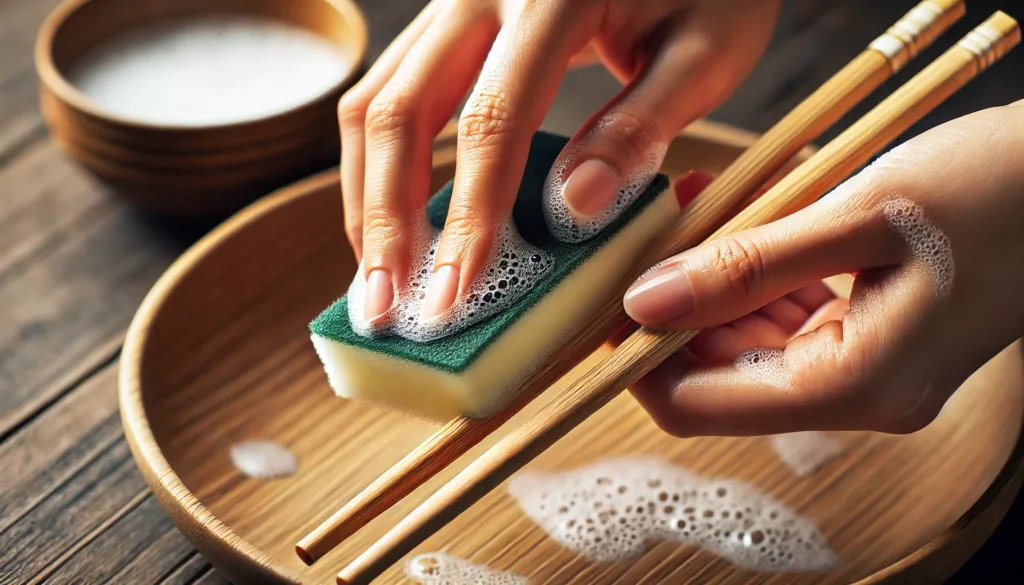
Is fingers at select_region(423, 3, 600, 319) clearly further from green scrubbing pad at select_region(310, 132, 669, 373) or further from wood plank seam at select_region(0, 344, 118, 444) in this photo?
wood plank seam at select_region(0, 344, 118, 444)

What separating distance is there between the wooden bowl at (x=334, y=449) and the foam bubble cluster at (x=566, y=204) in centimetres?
20

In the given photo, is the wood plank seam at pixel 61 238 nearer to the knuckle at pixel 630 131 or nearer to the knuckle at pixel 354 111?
the knuckle at pixel 354 111

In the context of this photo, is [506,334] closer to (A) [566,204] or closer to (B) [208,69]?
(A) [566,204]

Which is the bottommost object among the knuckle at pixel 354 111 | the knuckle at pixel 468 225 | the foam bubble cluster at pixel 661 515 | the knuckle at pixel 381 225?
the foam bubble cluster at pixel 661 515

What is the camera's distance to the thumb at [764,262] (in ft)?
2.14

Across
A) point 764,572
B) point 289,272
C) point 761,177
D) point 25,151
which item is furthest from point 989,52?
point 25,151

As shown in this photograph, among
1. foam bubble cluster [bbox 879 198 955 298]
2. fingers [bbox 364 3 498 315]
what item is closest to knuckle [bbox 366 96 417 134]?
fingers [bbox 364 3 498 315]

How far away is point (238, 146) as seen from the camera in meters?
0.98

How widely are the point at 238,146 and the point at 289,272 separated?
0.13m

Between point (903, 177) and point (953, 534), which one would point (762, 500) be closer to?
point (953, 534)

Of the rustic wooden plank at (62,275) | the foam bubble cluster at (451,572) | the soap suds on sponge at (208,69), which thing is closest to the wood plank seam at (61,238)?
the rustic wooden plank at (62,275)

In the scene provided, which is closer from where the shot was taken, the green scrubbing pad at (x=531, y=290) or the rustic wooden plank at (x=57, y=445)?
the green scrubbing pad at (x=531, y=290)

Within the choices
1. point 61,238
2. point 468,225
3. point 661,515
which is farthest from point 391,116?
point 61,238

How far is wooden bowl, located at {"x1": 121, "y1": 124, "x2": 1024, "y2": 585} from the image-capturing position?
726 millimetres
